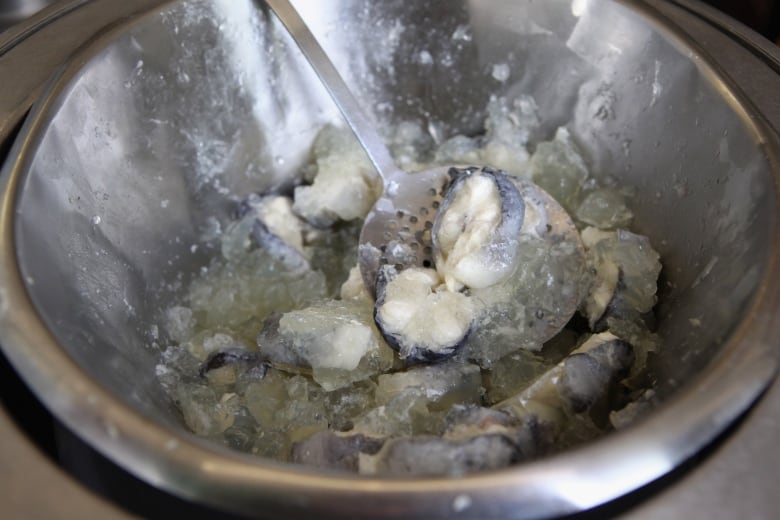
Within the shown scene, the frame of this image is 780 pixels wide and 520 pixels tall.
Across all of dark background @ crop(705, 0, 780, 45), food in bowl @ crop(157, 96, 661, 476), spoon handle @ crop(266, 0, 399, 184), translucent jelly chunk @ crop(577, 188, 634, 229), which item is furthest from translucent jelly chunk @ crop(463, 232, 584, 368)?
dark background @ crop(705, 0, 780, 45)

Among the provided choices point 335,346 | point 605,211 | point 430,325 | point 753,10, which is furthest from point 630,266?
point 753,10

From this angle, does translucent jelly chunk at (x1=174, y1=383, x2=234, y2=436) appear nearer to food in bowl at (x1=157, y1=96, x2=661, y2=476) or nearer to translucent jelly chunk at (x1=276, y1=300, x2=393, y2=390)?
food in bowl at (x1=157, y1=96, x2=661, y2=476)

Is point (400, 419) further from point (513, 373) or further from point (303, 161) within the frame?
point (303, 161)

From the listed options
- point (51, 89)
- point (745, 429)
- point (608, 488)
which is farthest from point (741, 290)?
point (51, 89)

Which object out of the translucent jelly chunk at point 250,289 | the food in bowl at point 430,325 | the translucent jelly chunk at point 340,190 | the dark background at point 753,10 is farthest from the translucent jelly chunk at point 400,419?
the dark background at point 753,10

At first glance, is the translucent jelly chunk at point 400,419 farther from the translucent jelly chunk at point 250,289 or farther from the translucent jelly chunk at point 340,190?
the translucent jelly chunk at point 340,190
